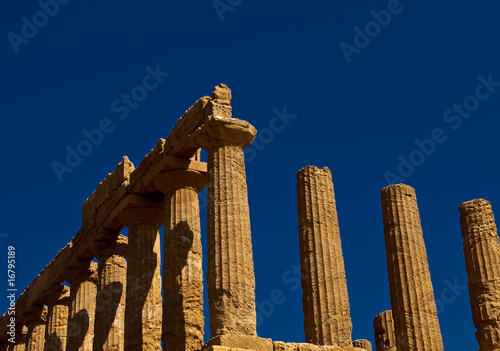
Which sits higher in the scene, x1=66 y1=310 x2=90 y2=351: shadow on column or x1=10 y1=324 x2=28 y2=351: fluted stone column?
x1=10 y1=324 x2=28 y2=351: fluted stone column

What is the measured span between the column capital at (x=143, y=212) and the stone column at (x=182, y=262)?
5.30ft

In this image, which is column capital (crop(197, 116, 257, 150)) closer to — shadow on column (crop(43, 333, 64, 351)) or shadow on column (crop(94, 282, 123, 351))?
shadow on column (crop(94, 282, 123, 351))

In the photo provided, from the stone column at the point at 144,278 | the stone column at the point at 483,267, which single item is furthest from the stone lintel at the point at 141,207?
the stone column at the point at 483,267

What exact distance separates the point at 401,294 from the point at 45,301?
16.9m

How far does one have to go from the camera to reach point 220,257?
2319 centimetres

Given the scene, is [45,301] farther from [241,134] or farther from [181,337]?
[241,134]

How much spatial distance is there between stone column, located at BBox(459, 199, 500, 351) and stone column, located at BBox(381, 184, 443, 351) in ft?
5.90

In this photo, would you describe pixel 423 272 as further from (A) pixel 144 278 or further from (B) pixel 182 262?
(A) pixel 144 278

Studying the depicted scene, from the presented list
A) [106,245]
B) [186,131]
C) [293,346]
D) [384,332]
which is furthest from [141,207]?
[384,332]

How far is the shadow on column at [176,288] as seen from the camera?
81.5ft

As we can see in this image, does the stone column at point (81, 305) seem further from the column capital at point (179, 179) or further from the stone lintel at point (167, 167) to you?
the column capital at point (179, 179)

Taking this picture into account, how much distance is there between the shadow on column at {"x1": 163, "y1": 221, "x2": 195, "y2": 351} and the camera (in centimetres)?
2483

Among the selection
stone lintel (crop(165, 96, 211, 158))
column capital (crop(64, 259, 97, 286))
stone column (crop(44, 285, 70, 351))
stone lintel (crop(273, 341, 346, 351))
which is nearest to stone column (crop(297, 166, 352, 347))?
stone lintel (crop(273, 341, 346, 351))

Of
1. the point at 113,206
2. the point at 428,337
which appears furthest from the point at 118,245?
the point at 428,337
